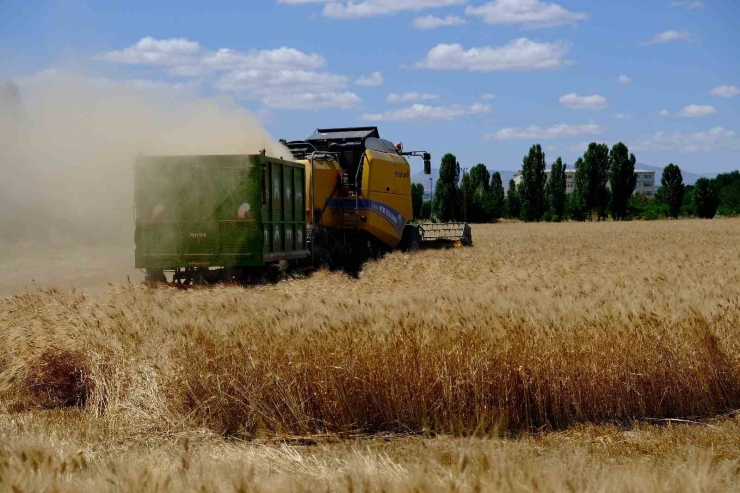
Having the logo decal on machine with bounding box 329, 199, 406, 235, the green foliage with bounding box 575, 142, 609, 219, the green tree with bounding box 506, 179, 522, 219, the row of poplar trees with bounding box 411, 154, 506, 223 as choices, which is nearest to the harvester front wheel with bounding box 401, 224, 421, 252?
the logo decal on machine with bounding box 329, 199, 406, 235

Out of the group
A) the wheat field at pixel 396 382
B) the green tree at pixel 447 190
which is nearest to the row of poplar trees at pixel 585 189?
the green tree at pixel 447 190

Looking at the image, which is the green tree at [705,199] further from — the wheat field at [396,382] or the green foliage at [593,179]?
the wheat field at [396,382]

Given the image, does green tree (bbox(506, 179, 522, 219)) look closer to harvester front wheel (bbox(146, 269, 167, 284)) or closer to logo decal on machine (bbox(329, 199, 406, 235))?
logo decal on machine (bbox(329, 199, 406, 235))

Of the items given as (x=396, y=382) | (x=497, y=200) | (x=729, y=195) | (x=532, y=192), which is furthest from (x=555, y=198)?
(x=396, y=382)

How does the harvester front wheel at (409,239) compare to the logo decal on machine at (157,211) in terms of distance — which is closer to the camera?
the logo decal on machine at (157,211)

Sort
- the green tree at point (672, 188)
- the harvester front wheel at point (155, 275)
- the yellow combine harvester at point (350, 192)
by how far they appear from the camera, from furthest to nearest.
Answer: the green tree at point (672, 188), the yellow combine harvester at point (350, 192), the harvester front wheel at point (155, 275)

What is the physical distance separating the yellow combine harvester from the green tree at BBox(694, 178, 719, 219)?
243 ft

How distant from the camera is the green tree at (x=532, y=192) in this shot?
93000 millimetres

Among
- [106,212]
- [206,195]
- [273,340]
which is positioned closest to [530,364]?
[273,340]

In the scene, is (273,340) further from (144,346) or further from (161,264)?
(161,264)

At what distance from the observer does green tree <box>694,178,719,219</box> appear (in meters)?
89.8

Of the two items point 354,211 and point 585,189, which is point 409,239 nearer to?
point 354,211

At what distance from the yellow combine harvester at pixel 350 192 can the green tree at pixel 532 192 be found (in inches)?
2804

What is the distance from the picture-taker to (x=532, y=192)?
93.5 meters
